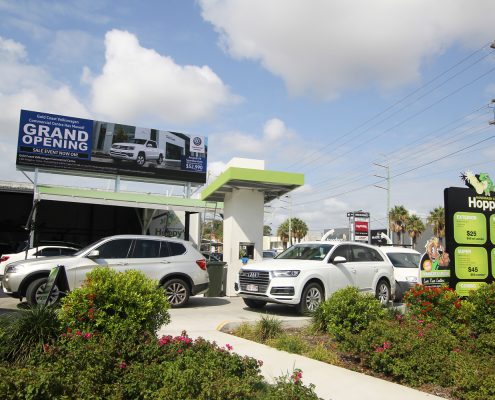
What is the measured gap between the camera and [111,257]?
1123cm

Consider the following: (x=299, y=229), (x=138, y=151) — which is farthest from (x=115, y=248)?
(x=299, y=229)

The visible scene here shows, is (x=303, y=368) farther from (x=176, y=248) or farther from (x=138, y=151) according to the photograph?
(x=138, y=151)

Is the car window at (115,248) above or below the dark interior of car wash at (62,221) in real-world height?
below

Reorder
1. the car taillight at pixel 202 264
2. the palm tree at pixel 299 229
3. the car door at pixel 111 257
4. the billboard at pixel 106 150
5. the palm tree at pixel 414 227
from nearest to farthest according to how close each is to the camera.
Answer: the car door at pixel 111 257 → the car taillight at pixel 202 264 → the billboard at pixel 106 150 → the palm tree at pixel 414 227 → the palm tree at pixel 299 229

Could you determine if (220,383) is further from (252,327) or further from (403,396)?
(252,327)

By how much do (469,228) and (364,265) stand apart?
3511mm

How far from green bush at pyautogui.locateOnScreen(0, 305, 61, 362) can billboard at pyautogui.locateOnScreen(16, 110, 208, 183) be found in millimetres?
28438

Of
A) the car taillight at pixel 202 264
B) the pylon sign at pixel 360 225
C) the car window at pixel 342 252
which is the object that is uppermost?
the pylon sign at pixel 360 225

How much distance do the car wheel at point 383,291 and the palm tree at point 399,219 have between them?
146ft

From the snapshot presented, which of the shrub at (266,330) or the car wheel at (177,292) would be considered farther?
the car wheel at (177,292)

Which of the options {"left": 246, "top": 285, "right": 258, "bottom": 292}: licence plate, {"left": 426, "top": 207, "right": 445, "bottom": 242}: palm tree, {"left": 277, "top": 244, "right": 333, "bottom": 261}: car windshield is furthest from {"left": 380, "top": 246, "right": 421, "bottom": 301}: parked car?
{"left": 426, "top": 207, "right": 445, "bottom": 242}: palm tree

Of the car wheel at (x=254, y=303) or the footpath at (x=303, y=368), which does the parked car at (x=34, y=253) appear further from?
the footpath at (x=303, y=368)

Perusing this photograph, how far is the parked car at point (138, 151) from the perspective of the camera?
111 feet

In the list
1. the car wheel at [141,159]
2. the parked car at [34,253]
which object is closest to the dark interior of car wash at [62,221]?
the car wheel at [141,159]
